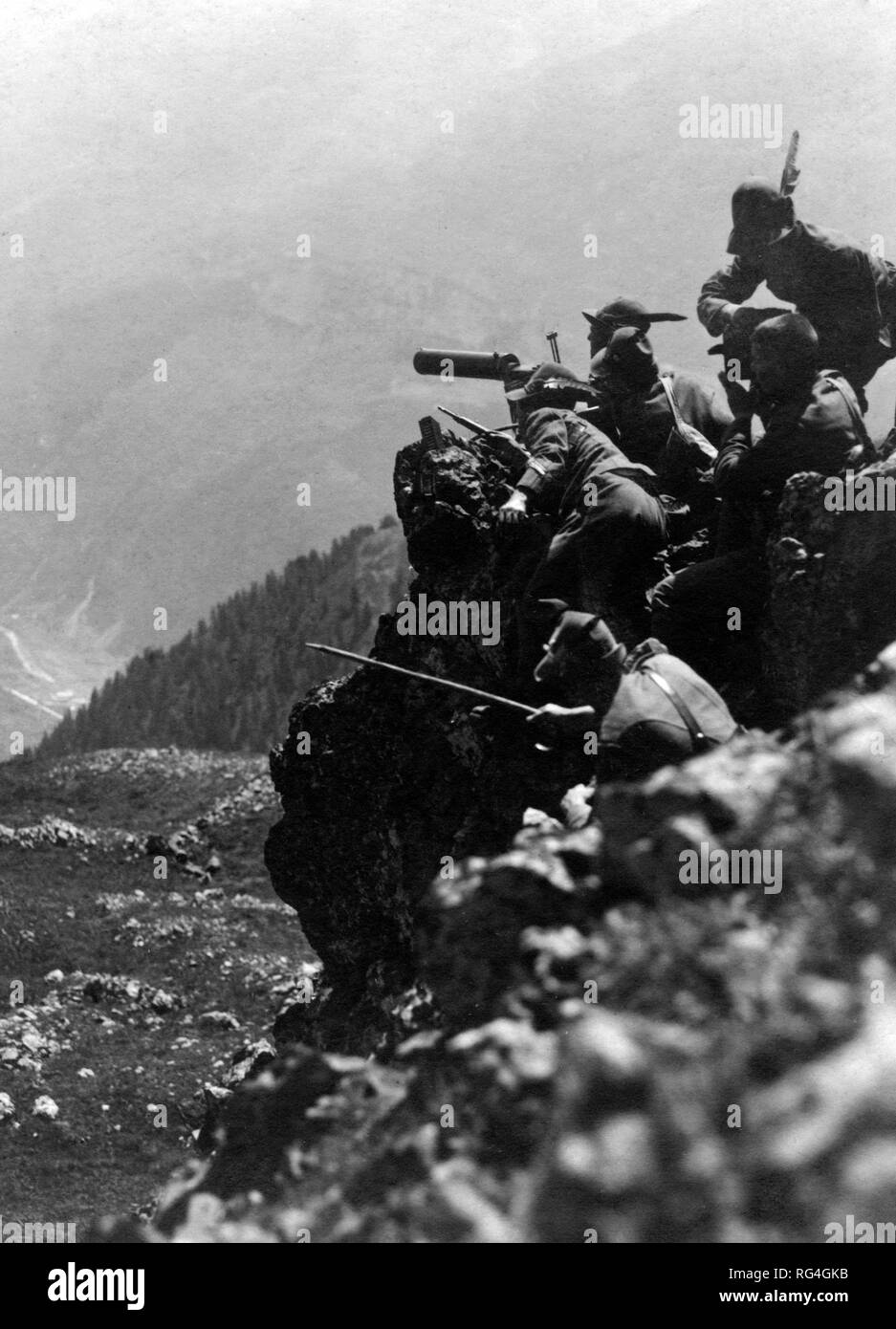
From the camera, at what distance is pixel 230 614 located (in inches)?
4033

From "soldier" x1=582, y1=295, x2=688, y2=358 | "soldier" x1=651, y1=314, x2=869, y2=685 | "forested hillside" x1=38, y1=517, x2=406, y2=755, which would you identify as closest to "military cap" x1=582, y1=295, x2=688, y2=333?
"soldier" x1=582, y1=295, x2=688, y2=358

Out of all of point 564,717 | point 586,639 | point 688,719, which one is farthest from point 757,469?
point 688,719

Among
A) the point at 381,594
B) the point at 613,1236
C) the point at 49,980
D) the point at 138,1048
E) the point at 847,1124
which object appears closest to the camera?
the point at 847,1124

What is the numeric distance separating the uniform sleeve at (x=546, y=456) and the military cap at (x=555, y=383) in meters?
1.35

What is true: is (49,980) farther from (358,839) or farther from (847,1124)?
(847,1124)

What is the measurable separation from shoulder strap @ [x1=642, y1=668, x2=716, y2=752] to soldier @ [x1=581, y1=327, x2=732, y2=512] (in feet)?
17.7

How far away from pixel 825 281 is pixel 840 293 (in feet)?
0.54

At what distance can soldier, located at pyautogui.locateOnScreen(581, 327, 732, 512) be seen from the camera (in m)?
13.6

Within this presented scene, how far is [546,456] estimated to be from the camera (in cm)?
1196

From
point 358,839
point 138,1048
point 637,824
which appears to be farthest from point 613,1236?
point 138,1048

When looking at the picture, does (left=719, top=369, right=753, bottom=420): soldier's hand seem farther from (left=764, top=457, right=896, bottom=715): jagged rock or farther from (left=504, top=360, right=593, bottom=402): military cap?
(left=764, top=457, right=896, bottom=715): jagged rock

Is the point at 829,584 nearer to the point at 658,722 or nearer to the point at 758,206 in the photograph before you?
the point at 658,722
